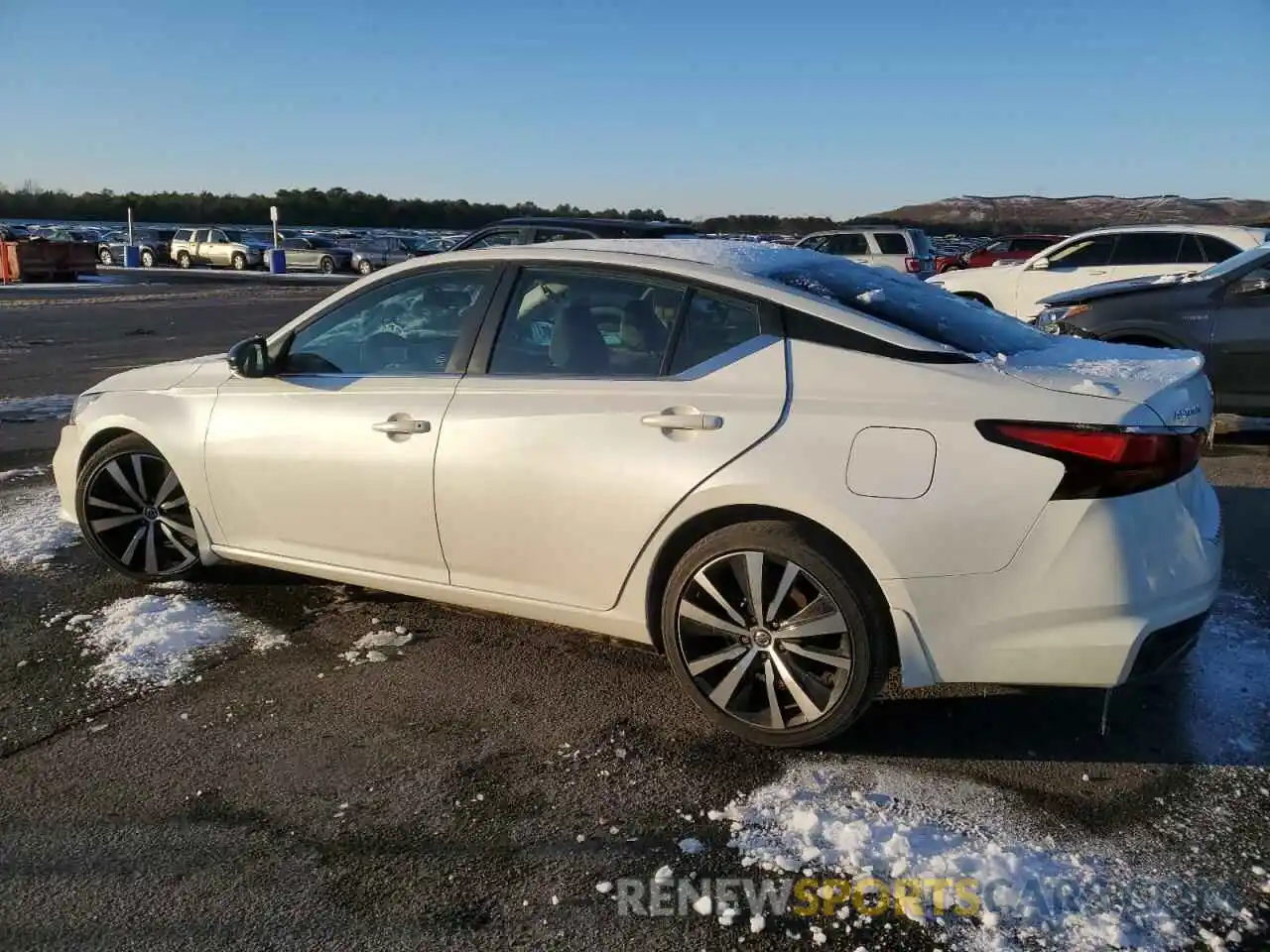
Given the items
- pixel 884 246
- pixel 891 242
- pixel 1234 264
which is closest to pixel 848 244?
pixel 884 246

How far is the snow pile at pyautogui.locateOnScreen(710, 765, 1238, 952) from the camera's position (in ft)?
8.04

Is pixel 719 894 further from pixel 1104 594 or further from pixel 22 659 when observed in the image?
pixel 22 659

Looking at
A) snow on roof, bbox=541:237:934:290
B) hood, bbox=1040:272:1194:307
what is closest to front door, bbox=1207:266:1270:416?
hood, bbox=1040:272:1194:307

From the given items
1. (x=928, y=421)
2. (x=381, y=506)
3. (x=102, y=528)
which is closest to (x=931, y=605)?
(x=928, y=421)

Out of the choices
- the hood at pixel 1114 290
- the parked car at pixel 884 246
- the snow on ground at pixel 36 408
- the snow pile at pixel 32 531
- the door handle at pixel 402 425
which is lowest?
the snow pile at pixel 32 531

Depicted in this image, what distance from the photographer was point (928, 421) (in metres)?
2.99

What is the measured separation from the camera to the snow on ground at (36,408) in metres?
9.15

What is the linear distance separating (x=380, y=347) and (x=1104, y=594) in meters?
2.81

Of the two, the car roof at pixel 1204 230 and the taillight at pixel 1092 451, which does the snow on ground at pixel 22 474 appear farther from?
the car roof at pixel 1204 230

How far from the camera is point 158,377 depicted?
4.74 meters

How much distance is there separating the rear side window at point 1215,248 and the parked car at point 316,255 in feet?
108

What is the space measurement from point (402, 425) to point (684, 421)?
1.13 meters

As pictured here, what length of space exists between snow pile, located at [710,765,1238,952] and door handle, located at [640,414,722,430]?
43.3 inches

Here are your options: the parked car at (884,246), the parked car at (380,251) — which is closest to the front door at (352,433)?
the parked car at (884,246)
